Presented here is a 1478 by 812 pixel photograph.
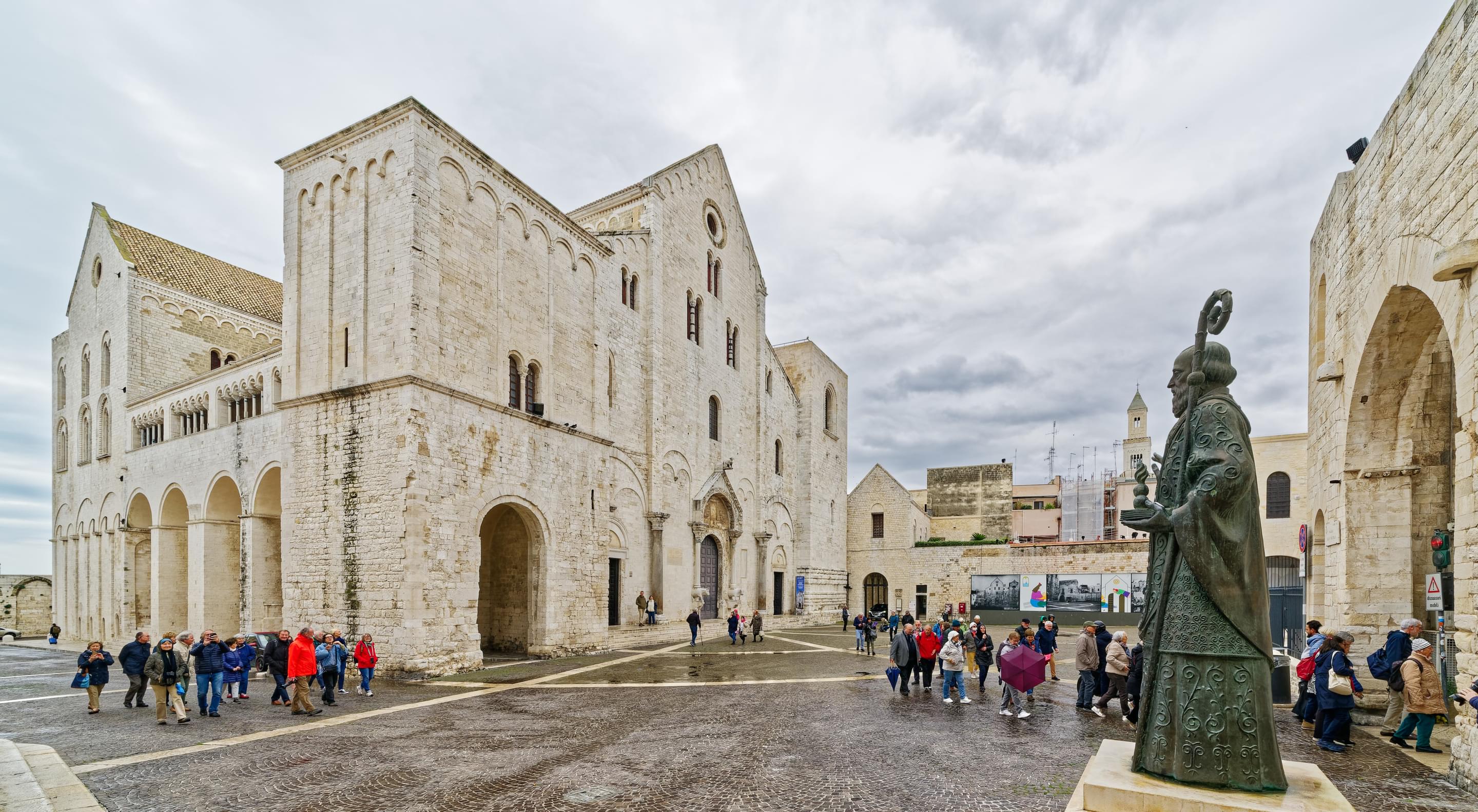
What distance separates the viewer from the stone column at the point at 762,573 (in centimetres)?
3138

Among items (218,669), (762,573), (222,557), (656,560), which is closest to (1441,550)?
(218,669)

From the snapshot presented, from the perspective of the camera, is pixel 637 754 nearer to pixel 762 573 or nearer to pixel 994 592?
pixel 762 573

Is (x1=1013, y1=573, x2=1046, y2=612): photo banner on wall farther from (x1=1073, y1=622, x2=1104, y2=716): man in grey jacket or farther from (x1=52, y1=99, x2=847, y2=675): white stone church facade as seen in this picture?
(x1=1073, y1=622, x2=1104, y2=716): man in grey jacket

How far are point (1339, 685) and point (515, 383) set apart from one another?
54.0 feet

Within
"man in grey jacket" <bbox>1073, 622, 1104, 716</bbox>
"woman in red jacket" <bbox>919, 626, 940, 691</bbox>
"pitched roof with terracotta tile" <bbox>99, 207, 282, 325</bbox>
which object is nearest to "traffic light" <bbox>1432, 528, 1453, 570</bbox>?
"man in grey jacket" <bbox>1073, 622, 1104, 716</bbox>

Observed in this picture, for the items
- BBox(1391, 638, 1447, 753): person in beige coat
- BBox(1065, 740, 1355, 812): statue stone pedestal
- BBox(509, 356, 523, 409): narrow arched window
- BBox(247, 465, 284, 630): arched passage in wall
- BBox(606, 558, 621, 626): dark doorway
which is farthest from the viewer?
BBox(606, 558, 621, 626): dark doorway

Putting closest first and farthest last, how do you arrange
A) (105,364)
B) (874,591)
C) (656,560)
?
(656,560) < (105,364) < (874,591)

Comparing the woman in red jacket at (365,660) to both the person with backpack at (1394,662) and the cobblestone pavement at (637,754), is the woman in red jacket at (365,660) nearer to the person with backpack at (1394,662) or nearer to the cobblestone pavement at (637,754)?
the cobblestone pavement at (637,754)

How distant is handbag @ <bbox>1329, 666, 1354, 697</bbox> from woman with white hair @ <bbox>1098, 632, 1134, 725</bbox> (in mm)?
2611

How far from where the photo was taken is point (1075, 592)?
2973cm

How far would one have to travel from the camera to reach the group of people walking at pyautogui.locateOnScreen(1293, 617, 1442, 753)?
27.4ft

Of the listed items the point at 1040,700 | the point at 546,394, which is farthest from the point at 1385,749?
the point at 546,394

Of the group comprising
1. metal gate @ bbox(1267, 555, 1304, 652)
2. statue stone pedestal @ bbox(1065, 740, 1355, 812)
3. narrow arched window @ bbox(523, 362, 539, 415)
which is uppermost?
narrow arched window @ bbox(523, 362, 539, 415)

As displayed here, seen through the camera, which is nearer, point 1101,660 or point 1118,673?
point 1118,673
